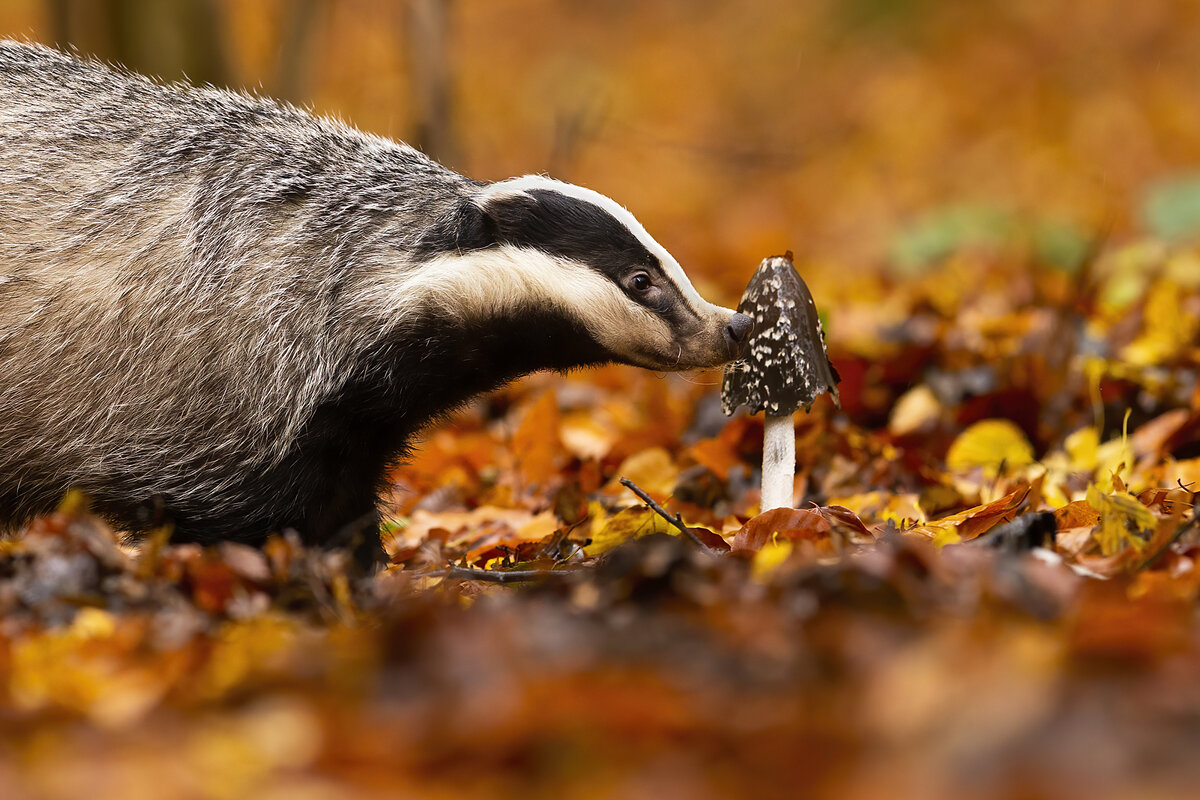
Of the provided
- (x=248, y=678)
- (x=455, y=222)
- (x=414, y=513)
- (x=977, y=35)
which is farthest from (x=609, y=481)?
(x=977, y=35)

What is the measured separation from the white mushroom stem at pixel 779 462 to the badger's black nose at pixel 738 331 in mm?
277

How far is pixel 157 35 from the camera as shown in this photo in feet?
28.8

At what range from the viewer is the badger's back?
442 centimetres

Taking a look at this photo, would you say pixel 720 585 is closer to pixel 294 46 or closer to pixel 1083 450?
pixel 1083 450

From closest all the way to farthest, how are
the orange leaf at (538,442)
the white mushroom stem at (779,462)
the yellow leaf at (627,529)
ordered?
the yellow leaf at (627,529) → the white mushroom stem at (779,462) → the orange leaf at (538,442)

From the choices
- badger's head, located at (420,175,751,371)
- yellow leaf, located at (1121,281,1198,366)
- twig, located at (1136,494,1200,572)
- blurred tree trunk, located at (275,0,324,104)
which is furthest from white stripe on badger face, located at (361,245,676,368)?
blurred tree trunk, located at (275,0,324,104)

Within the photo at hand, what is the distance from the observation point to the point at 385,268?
14.9ft

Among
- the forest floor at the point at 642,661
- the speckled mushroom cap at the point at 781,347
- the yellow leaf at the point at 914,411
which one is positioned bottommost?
the forest floor at the point at 642,661

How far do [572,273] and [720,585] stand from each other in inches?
72.8

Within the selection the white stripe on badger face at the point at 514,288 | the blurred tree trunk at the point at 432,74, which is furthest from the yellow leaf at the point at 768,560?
the blurred tree trunk at the point at 432,74

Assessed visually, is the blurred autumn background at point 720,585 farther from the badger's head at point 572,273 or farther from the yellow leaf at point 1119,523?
the badger's head at point 572,273

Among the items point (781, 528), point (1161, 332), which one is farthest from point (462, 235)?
point (1161, 332)

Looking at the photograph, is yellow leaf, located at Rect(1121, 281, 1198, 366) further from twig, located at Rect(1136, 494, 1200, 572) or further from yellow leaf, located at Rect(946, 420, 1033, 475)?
twig, located at Rect(1136, 494, 1200, 572)

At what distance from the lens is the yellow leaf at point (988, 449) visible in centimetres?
532
